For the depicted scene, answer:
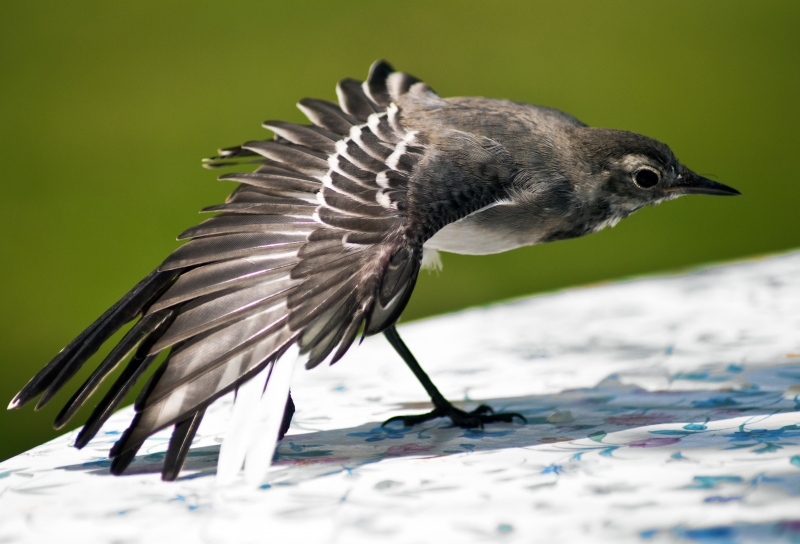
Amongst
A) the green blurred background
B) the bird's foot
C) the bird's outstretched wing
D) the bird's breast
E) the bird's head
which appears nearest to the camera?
the bird's outstretched wing

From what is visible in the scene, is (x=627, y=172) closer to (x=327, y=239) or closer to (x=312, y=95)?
(x=327, y=239)

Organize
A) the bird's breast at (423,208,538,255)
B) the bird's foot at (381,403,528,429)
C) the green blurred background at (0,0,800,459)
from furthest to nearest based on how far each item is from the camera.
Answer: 1. the green blurred background at (0,0,800,459)
2. the bird's breast at (423,208,538,255)
3. the bird's foot at (381,403,528,429)

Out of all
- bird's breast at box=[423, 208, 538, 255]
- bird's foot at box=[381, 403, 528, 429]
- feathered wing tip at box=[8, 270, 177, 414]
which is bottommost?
bird's foot at box=[381, 403, 528, 429]

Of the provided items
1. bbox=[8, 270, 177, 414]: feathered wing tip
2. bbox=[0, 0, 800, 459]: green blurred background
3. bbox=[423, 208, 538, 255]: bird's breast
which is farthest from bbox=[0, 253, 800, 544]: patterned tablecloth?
bbox=[0, 0, 800, 459]: green blurred background

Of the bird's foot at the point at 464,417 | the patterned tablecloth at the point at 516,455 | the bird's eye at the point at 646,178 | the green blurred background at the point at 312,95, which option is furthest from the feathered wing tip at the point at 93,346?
the green blurred background at the point at 312,95

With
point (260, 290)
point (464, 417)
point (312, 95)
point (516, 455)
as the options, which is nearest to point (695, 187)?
point (464, 417)

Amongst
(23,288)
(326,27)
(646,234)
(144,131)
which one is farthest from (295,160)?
(326,27)

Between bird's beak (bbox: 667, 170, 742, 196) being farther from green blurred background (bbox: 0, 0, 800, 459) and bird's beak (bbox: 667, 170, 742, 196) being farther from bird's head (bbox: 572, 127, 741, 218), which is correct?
green blurred background (bbox: 0, 0, 800, 459)
